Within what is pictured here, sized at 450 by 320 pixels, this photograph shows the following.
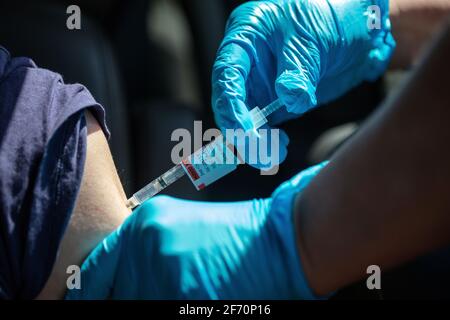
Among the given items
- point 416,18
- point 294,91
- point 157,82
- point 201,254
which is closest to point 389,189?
point 201,254

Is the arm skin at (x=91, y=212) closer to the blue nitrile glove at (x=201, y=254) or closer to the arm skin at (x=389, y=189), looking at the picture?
the blue nitrile glove at (x=201, y=254)

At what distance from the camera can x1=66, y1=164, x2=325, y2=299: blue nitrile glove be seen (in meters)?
0.78

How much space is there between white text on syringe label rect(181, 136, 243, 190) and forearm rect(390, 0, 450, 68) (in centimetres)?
65

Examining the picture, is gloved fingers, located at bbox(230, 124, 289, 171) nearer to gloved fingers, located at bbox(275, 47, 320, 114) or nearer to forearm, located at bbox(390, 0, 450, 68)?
gloved fingers, located at bbox(275, 47, 320, 114)

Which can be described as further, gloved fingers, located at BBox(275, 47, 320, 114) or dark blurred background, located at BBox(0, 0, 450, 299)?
dark blurred background, located at BBox(0, 0, 450, 299)

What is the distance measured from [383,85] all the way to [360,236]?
1187 mm

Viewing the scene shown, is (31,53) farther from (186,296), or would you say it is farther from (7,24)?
(186,296)

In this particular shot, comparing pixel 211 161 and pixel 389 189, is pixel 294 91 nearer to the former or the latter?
pixel 211 161

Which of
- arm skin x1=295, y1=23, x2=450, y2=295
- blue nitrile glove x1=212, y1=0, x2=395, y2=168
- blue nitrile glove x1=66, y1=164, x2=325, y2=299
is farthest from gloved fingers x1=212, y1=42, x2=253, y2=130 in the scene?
arm skin x1=295, y1=23, x2=450, y2=295

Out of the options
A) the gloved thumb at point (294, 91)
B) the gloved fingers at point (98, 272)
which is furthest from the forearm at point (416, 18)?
Result: the gloved fingers at point (98, 272)

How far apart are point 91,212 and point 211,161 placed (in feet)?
0.92

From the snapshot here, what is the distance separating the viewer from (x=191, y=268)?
2.61 ft

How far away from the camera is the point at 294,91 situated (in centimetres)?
103

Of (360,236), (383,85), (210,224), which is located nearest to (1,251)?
(210,224)
